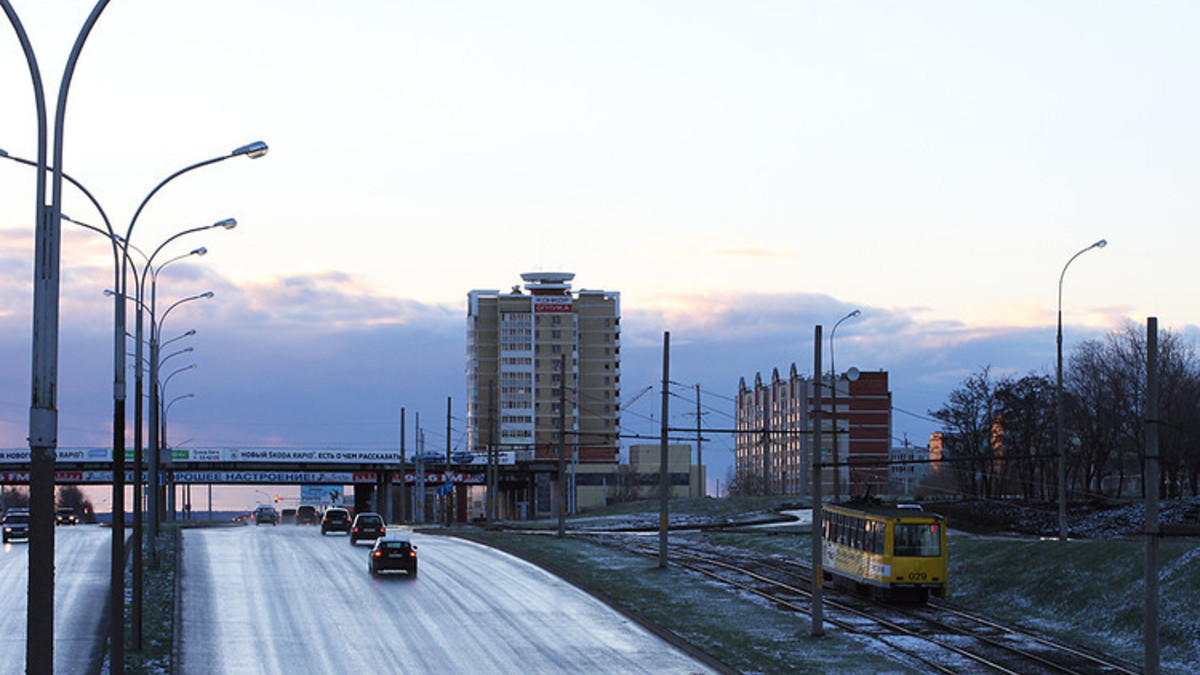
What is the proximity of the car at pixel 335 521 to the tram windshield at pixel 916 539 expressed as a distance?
4309 cm

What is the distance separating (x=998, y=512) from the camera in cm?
7350

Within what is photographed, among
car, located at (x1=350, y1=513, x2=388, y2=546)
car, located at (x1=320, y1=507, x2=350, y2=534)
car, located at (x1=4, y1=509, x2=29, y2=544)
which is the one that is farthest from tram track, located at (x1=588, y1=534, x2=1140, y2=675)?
car, located at (x1=4, y1=509, x2=29, y2=544)

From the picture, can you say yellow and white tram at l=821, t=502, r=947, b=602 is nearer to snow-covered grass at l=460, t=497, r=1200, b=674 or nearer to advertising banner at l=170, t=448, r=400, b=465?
snow-covered grass at l=460, t=497, r=1200, b=674

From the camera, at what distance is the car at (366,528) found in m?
69.8

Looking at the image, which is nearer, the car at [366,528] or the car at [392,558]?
the car at [392,558]

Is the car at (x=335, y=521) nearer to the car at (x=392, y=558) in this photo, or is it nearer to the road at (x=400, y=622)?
the road at (x=400, y=622)

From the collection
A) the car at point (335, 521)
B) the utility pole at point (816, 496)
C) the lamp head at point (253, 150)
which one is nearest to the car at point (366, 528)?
the car at point (335, 521)

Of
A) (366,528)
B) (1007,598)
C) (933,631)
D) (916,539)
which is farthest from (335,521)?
Answer: (933,631)

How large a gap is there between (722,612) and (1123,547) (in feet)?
42.0

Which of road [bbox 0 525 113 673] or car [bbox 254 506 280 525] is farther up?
road [bbox 0 525 113 673]

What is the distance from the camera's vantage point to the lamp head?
2744cm

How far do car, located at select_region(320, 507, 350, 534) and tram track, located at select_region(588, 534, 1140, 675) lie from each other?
30040 mm

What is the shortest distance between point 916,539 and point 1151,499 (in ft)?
67.1

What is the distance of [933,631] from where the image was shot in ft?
122
